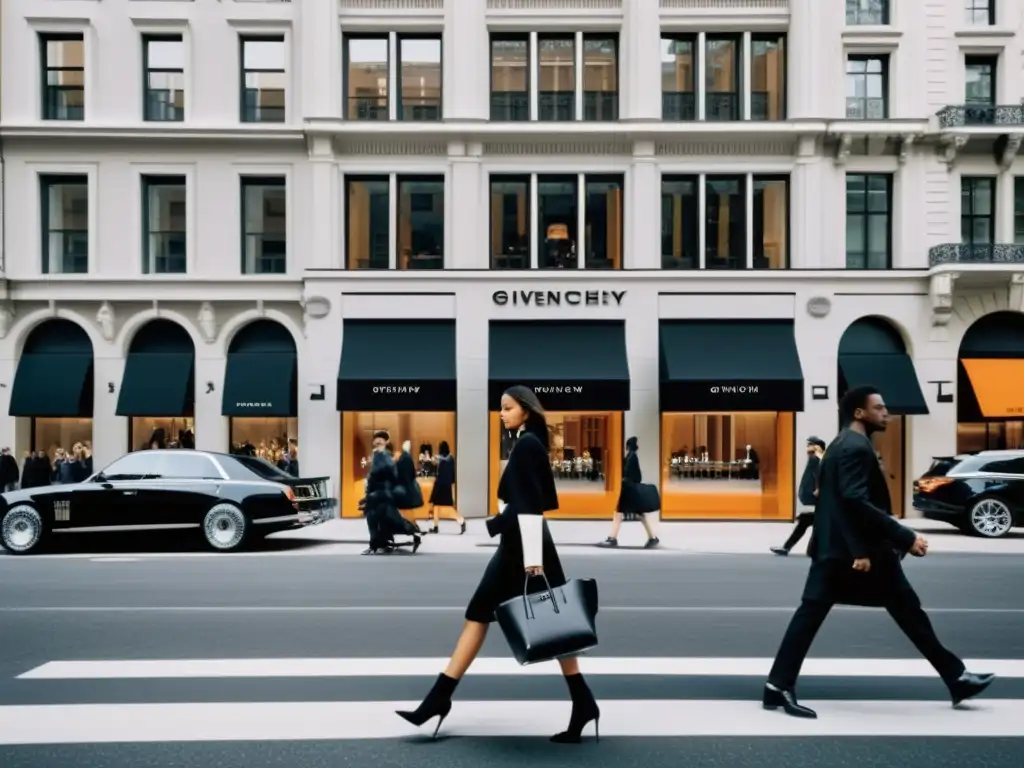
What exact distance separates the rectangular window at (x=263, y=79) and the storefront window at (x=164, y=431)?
7388 millimetres

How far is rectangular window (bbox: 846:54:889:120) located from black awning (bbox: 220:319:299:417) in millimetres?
14631

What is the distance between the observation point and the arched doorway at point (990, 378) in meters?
20.7

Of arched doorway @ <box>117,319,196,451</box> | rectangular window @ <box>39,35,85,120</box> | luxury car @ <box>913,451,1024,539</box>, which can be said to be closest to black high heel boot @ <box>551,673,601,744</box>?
luxury car @ <box>913,451,1024,539</box>

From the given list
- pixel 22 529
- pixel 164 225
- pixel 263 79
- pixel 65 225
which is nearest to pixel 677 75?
pixel 263 79

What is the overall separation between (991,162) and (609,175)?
899cm

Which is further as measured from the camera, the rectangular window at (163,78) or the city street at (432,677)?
the rectangular window at (163,78)

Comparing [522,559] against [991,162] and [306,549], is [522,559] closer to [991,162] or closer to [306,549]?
[306,549]

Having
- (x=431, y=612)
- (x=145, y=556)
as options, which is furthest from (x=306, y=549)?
(x=431, y=612)

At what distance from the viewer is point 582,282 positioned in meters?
20.6

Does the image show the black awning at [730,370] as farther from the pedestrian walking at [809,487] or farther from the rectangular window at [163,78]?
the rectangular window at [163,78]

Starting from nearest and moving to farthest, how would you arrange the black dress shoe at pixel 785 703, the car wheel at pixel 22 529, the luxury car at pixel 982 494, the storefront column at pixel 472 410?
the black dress shoe at pixel 785 703
the car wheel at pixel 22 529
the luxury car at pixel 982 494
the storefront column at pixel 472 410

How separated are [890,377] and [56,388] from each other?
19.3m

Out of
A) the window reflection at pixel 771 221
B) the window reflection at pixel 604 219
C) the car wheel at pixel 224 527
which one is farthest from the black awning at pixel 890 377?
the car wheel at pixel 224 527

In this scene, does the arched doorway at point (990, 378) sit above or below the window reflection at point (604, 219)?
below
